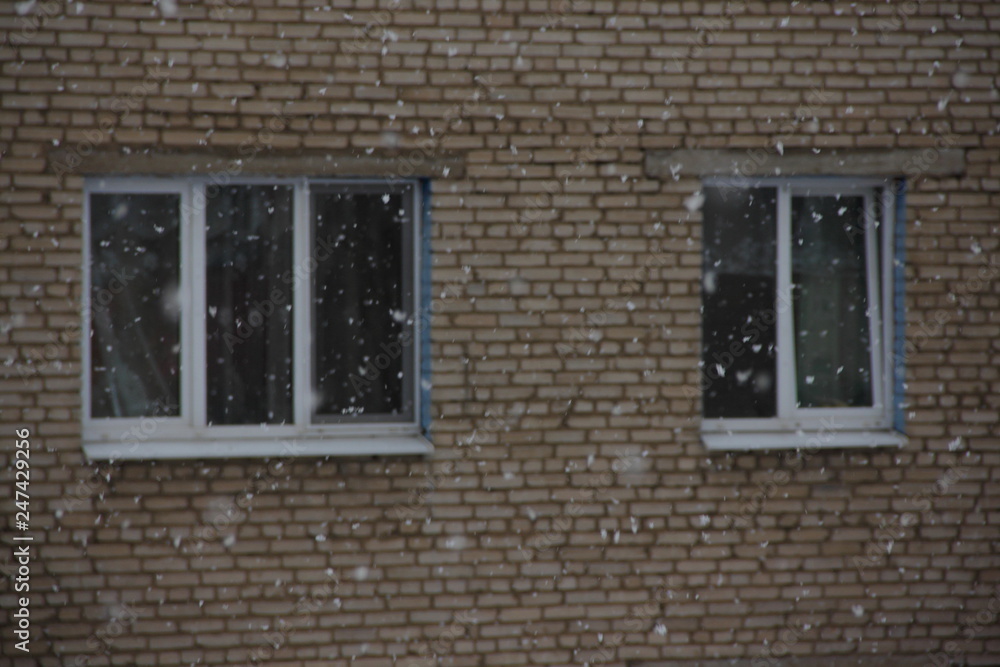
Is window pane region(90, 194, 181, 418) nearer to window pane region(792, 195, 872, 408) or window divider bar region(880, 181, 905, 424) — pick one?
window pane region(792, 195, 872, 408)

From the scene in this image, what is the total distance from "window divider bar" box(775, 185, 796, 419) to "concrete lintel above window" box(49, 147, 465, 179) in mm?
1863

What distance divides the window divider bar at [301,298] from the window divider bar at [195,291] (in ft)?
1.56

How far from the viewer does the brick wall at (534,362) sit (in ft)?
15.9

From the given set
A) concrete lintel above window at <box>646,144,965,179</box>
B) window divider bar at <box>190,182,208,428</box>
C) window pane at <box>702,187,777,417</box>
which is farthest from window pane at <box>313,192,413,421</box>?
window pane at <box>702,187,777,417</box>

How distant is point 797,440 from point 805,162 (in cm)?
155

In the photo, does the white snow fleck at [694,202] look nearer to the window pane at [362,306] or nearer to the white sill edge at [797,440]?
the white sill edge at [797,440]

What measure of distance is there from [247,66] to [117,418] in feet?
6.48

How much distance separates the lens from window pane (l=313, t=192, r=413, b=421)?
5203 mm

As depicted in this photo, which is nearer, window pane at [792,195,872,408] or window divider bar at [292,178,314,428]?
window divider bar at [292,178,314,428]

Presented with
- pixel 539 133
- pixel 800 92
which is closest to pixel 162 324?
pixel 539 133

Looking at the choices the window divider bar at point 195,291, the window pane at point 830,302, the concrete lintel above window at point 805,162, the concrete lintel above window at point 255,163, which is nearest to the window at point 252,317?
the window divider bar at point 195,291

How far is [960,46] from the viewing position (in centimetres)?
536

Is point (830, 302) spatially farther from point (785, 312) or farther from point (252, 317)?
point (252, 317)
